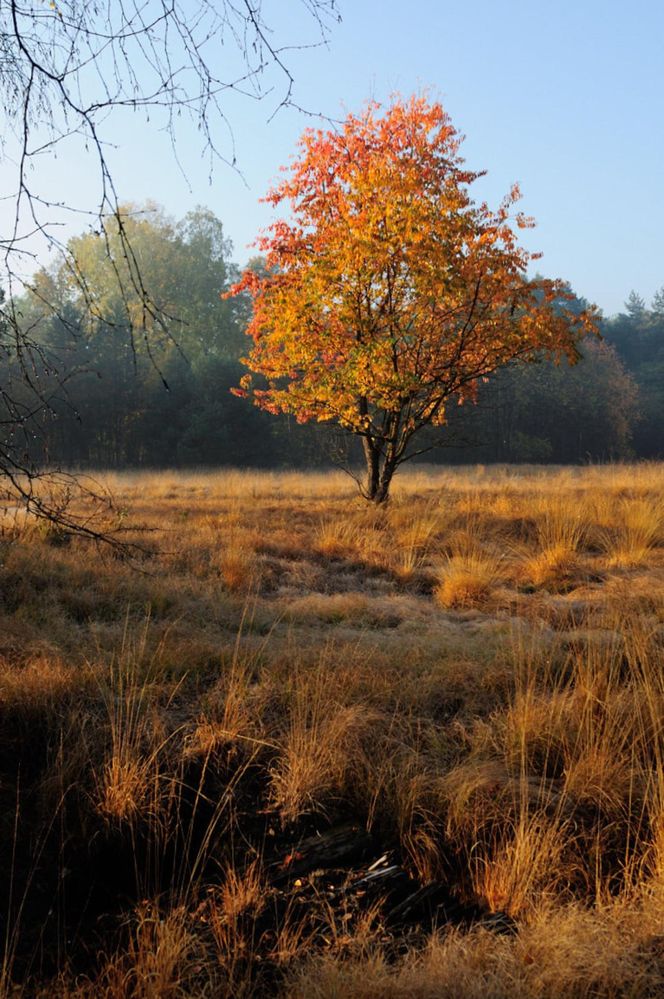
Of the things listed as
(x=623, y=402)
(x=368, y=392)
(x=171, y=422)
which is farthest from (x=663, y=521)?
(x=623, y=402)

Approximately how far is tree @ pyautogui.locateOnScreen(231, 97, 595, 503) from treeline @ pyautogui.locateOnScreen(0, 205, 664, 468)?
993 cm

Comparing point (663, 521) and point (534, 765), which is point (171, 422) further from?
point (534, 765)

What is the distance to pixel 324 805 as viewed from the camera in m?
3.59

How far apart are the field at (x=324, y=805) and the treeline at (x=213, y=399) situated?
1588 centimetres

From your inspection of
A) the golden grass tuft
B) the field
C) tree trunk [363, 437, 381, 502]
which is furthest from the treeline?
the field

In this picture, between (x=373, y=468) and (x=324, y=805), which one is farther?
(x=373, y=468)

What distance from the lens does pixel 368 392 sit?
1170 centimetres

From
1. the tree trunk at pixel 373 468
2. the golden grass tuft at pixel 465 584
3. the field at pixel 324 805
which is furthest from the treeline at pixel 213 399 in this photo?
the field at pixel 324 805

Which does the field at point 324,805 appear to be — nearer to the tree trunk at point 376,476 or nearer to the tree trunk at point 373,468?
the tree trunk at point 376,476

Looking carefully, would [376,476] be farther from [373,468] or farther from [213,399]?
[213,399]

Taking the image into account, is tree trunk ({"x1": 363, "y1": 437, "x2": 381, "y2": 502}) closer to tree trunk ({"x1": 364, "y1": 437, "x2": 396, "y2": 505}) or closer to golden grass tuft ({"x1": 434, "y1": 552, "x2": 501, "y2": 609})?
tree trunk ({"x1": 364, "y1": 437, "x2": 396, "y2": 505})

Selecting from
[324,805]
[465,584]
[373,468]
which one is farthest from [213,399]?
[324,805]

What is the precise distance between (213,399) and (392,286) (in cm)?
2086

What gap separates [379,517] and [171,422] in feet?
70.3
